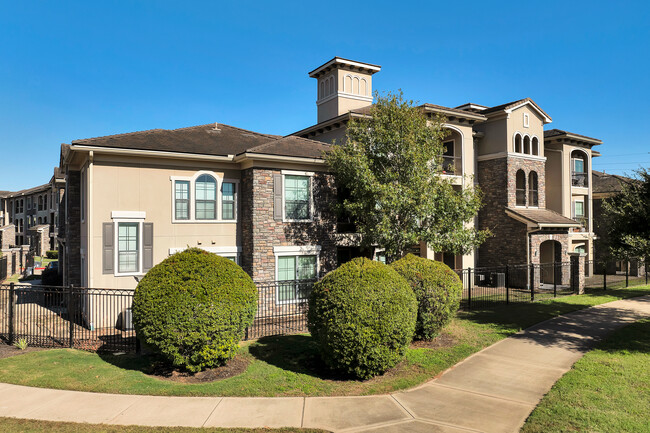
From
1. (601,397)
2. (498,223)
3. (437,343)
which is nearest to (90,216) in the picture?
(437,343)

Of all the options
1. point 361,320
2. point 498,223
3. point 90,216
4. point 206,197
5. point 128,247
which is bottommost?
point 361,320

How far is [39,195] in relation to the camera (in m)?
53.2

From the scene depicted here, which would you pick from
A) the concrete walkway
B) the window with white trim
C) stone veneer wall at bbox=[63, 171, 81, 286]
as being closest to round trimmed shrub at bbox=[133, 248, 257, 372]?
the concrete walkway

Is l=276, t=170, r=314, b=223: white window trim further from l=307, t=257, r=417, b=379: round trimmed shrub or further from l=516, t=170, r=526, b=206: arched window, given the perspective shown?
l=516, t=170, r=526, b=206: arched window

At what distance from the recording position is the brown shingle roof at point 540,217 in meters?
22.2

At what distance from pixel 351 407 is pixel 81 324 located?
11345 millimetres

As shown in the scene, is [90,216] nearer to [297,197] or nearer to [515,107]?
[297,197]

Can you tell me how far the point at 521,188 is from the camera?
25.5 metres

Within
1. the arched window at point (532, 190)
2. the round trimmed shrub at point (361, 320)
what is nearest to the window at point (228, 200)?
the round trimmed shrub at point (361, 320)

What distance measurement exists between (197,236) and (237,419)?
33.7 ft

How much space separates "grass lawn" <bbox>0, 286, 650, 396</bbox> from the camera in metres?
7.97

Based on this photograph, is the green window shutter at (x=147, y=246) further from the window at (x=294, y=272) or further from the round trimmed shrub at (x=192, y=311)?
the round trimmed shrub at (x=192, y=311)

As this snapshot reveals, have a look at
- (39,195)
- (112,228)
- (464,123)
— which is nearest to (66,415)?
(112,228)

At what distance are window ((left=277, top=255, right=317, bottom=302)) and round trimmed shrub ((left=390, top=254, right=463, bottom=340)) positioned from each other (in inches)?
223
